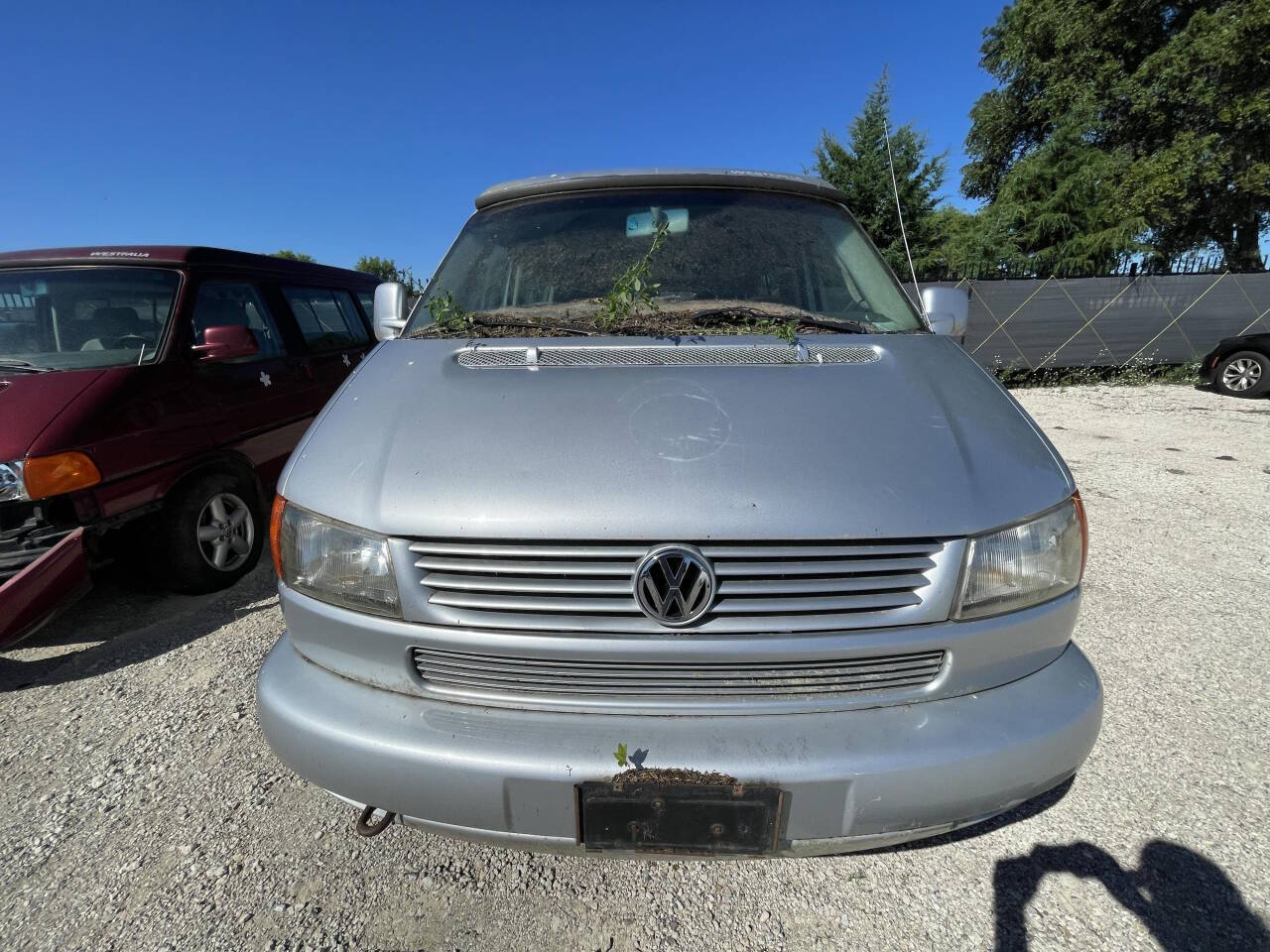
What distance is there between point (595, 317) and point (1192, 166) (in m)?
21.1

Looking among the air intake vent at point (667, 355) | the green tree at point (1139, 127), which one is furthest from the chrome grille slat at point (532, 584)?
the green tree at point (1139, 127)

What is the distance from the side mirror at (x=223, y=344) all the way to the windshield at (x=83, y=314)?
212 millimetres

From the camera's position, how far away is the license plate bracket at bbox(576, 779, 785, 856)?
3.98 ft

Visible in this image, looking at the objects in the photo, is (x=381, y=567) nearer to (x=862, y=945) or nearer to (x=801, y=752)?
(x=801, y=752)

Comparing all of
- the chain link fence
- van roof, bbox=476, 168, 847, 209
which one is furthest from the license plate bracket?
the chain link fence

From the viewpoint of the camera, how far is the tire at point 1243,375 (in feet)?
31.1

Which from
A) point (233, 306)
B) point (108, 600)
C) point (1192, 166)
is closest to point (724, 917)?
point (108, 600)

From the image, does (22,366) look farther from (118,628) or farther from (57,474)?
(118,628)

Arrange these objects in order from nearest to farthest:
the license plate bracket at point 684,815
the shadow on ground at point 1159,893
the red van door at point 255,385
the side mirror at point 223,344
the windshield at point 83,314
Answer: the license plate bracket at point 684,815 < the shadow on ground at point 1159,893 < the windshield at point 83,314 < the side mirror at point 223,344 < the red van door at point 255,385

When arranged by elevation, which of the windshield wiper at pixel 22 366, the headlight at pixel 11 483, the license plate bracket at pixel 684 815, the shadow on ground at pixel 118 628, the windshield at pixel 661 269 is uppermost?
the windshield at pixel 661 269

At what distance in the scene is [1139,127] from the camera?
17594 mm

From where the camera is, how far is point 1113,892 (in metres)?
1.60

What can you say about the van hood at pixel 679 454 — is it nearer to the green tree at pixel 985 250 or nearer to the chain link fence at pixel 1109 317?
the chain link fence at pixel 1109 317

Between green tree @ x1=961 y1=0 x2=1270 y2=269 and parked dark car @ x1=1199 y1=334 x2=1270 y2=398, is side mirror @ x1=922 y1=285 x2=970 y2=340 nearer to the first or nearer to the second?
parked dark car @ x1=1199 y1=334 x2=1270 y2=398
